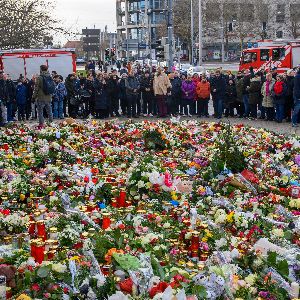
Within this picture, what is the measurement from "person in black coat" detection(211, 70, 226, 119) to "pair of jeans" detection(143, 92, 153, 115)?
2215mm

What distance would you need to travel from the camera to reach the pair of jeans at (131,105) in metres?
21.3

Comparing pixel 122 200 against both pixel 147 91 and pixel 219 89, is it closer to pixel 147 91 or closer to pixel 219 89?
pixel 219 89

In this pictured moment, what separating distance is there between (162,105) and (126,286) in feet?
54.0

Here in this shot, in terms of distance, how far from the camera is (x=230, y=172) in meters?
9.96

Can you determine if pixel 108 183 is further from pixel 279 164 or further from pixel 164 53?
pixel 164 53

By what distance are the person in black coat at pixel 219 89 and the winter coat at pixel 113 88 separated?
10.5ft

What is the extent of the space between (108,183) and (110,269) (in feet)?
12.6

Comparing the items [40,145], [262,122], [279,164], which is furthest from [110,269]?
[262,122]

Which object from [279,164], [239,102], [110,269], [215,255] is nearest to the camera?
[110,269]

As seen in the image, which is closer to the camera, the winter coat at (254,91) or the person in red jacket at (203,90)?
the winter coat at (254,91)

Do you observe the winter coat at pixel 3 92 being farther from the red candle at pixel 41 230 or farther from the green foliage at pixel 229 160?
the red candle at pixel 41 230

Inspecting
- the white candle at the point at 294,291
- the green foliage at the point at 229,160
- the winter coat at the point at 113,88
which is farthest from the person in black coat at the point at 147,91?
the white candle at the point at 294,291

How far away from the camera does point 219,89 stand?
67.9 ft

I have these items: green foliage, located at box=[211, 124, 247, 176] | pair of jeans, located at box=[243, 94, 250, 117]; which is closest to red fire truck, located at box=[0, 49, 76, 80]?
pair of jeans, located at box=[243, 94, 250, 117]
